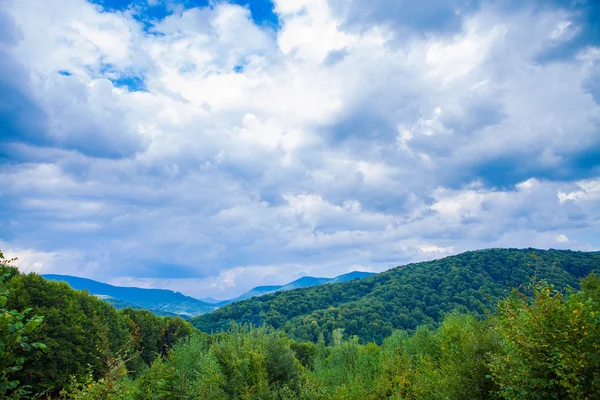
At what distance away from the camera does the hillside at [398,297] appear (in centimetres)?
9712

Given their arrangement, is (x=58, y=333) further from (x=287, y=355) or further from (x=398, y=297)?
(x=398, y=297)

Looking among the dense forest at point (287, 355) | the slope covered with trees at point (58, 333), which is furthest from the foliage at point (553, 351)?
the slope covered with trees at point (58, 333)

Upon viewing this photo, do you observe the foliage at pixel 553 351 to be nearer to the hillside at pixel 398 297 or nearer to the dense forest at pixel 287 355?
the dense forest at pixel 287 355

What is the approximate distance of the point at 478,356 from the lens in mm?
14836

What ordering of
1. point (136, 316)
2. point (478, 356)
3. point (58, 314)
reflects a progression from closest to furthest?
point (478, 356) → point (58, 314) → point (136, 316)

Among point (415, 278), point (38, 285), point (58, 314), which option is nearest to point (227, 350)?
point (58, 314)

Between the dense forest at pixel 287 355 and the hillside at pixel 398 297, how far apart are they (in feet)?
117

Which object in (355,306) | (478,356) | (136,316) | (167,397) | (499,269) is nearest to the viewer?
(478,356)

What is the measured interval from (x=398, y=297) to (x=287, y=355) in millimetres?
97432

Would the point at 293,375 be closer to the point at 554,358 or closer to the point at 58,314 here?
the point at 554,358

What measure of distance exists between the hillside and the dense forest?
3557 centimetres

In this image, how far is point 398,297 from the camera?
11450 centimetres

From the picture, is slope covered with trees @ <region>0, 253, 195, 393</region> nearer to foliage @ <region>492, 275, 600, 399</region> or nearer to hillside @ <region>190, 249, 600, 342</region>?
foliage @ <region>492, 275, 600, 399</region>

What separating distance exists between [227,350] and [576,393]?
63.8 ft
